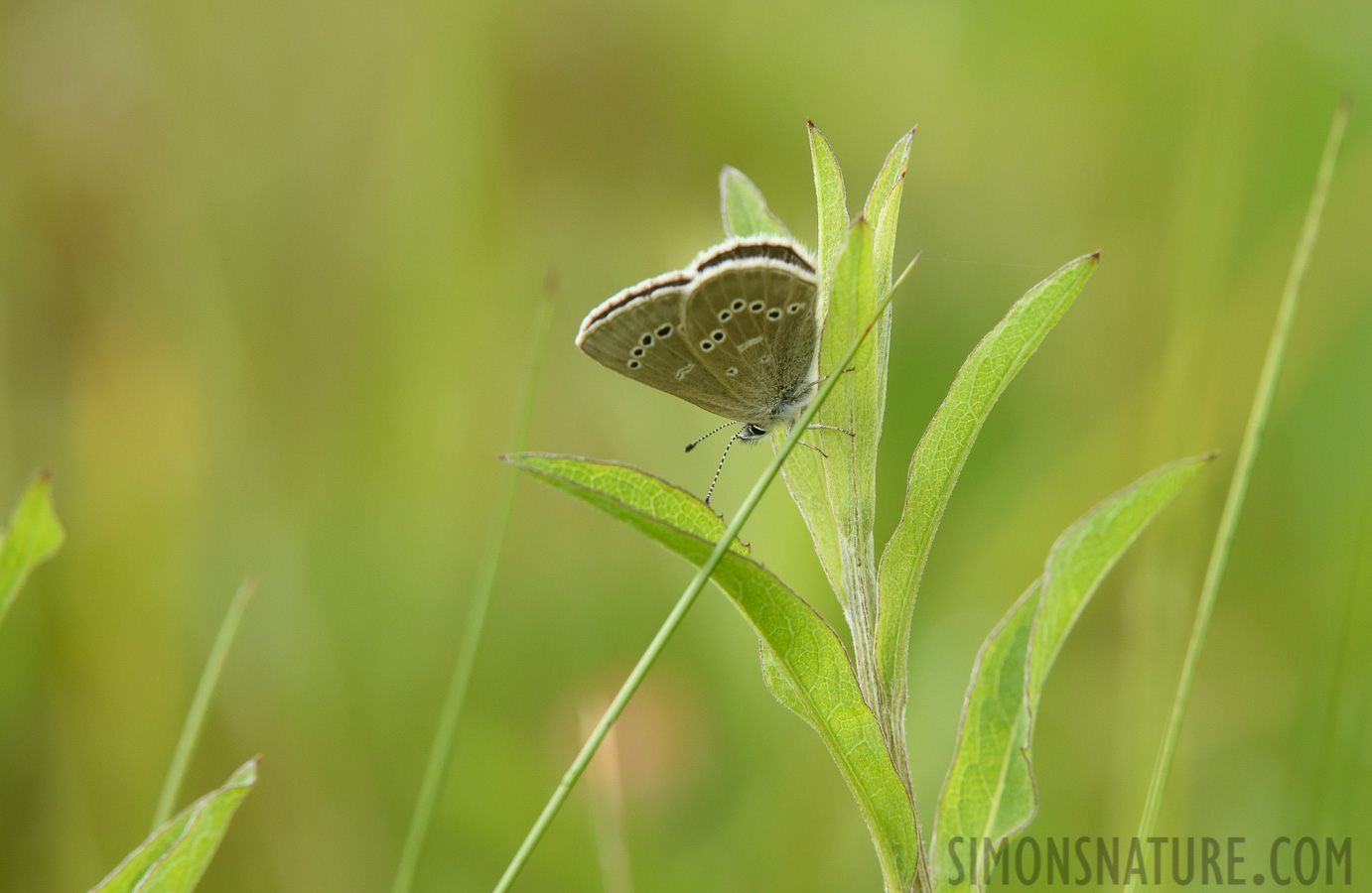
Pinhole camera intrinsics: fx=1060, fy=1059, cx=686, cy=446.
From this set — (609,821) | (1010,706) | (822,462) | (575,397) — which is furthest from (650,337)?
(575,397)

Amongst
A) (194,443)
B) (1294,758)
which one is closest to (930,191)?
(1294,758)

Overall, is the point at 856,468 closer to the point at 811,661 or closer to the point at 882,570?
the point at 882,570

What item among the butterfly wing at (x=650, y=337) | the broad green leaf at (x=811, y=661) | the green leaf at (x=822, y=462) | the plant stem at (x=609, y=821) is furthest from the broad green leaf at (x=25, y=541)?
the plant stem at (x=609, y=821)

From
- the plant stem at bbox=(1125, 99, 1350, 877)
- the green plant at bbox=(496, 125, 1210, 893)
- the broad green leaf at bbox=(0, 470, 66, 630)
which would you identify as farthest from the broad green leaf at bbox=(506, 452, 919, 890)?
the broad green leaf at bbox=(0, 470, 66, 630)

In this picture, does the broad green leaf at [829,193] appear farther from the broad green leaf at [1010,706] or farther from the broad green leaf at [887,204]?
the broad green leaf at [1010,706]

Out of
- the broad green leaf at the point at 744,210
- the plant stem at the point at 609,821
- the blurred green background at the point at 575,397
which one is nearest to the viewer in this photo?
the broad green leaf at the point at 744,210

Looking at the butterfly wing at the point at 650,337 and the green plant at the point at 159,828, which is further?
the butterfly wing at the point at 650,337

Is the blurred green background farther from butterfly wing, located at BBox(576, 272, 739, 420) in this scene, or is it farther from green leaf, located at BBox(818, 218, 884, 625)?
green leaf, located at BBox(818, 218, 884, 625)
